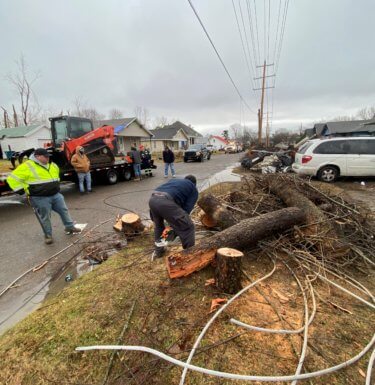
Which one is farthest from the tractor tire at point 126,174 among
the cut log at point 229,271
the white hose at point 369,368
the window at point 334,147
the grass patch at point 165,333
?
the white hose at point 369,368

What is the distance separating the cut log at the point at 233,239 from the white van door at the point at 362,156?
A: 6.76 meters

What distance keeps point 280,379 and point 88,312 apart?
1916 mm

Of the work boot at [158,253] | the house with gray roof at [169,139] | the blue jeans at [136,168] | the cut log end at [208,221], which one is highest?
the house with gray roof at [169,139]

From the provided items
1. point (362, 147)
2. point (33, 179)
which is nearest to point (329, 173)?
point (362, 147)

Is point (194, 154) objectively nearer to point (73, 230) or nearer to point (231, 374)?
point (73, 230)

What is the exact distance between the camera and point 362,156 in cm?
862

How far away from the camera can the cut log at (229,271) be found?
257 centimetres

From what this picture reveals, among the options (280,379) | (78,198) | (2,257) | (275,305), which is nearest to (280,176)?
(275,305)

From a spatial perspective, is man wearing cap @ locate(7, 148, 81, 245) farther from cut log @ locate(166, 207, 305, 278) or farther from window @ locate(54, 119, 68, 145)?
window @ locate(54, 119, 68, 145)

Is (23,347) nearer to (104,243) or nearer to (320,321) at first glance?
(104,243)

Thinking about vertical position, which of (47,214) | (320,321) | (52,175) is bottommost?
(320,321)

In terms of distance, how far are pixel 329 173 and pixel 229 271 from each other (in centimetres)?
834

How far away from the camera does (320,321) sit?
7.67ft

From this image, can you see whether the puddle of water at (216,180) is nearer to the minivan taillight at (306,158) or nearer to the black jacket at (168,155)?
the black jacket at (168,155)
